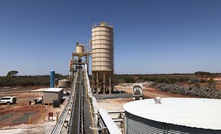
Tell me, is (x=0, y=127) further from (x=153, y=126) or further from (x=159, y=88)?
(x=159, y=88)

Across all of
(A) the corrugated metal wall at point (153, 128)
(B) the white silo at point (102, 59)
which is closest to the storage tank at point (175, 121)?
(A) the corrugated metal wall at point (153, 128)

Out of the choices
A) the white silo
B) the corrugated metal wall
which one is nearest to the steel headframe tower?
the white silo

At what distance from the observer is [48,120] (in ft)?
67.5

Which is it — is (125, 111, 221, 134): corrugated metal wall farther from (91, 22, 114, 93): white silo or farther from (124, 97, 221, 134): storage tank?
(91, 22, 114, 93): white silo

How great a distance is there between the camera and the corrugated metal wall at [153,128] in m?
7.23

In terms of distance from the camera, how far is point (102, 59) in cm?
4309

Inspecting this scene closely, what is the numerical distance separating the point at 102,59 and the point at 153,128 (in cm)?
3506

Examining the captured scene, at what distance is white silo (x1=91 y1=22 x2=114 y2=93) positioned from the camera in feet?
141

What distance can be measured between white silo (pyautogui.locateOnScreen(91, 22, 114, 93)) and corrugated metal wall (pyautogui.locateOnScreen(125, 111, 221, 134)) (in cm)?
3187

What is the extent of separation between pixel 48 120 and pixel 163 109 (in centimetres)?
1432

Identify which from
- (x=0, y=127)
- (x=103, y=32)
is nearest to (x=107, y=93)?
(x=103, y=32)

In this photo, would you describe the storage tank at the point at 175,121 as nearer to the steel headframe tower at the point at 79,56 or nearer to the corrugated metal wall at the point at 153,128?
the corrugated metal wall at the point at 153,128

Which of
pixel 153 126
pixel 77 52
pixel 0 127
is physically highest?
pixel 77 52

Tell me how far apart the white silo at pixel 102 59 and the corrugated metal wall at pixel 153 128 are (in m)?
31.9
